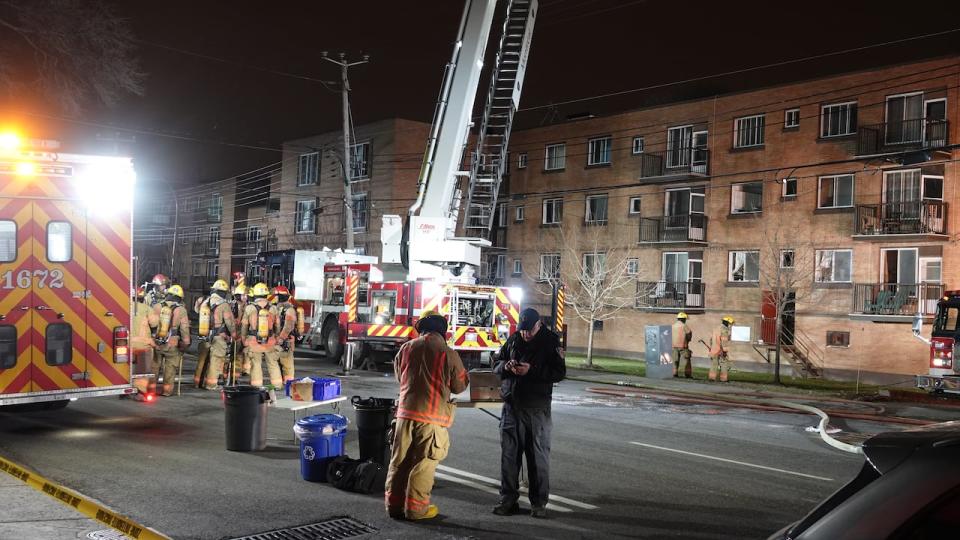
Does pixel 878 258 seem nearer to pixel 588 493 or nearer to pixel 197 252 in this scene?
pixel 588 493

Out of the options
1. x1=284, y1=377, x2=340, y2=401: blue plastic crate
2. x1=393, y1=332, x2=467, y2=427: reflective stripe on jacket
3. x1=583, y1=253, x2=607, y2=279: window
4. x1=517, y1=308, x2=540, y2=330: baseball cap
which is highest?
x1=583, y1=253, x2=607, y2=279: window

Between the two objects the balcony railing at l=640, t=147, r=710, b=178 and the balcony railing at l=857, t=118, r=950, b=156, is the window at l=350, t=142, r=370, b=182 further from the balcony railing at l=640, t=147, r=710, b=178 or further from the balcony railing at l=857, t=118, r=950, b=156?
the balcony railing at l=857, t=118, r=950, b=156

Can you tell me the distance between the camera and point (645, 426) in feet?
44.7

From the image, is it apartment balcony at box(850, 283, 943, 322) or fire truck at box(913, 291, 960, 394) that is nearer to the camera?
fire truck at box(913, 291, 960, 394)

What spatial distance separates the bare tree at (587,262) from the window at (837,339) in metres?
7.67

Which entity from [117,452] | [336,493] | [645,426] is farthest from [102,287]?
[645,426]

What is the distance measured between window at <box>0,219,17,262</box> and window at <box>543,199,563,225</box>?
31.8 metres

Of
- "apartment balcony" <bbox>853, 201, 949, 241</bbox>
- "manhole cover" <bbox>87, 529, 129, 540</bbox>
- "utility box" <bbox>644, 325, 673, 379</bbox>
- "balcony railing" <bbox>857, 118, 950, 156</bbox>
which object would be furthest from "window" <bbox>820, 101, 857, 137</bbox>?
"manhole cover" <bbox>87, 529, 129, 540</bbox>

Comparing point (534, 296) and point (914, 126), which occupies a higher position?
point (914, 126)

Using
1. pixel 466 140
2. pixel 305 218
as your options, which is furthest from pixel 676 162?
pixel 305 218

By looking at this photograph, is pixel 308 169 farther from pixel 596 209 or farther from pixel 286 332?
pixel 286 332

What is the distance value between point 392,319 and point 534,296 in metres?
22.7

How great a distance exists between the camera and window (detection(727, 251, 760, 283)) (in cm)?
3347

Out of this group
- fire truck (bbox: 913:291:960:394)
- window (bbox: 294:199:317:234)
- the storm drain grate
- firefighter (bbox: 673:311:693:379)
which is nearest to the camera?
the storm drain grate
